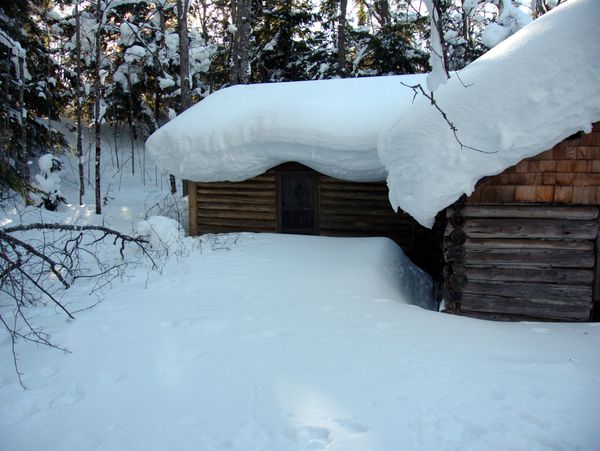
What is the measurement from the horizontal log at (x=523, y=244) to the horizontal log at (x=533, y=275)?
1.00 ft

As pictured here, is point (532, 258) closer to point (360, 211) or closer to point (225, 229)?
point (360, 211)

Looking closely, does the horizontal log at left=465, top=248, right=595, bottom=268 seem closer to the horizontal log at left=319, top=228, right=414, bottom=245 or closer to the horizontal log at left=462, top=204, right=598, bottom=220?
the horizontal log at left=462, top=204, right=598, bottom=220

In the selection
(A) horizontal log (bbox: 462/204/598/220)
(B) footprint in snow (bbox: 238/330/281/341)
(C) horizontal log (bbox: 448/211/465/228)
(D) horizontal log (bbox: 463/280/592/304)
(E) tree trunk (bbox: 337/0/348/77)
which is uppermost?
(E) tree trunk (bbox: 337/0/348/77)

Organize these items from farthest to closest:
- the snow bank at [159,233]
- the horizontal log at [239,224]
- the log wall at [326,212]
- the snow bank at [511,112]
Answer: the horizontal log at [239,224]
the log wall at [326,212]
the snow bank at [159,233]
the snow bank at [511,112]

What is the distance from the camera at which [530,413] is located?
10.5ft

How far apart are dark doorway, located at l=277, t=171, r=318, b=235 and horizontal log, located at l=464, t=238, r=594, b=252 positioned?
4.53 metres

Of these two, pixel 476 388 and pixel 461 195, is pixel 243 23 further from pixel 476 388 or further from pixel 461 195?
pixel 476 388

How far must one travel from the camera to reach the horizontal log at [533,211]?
579cm

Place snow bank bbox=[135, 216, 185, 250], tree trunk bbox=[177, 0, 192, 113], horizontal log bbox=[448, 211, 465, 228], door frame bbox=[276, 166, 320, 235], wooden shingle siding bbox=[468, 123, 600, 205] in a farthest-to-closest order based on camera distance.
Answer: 1. tree trunk bbox=[177, 0, 192, 113]
2. door frame bbox=[276, 166, 320, 235]
3. snow bank bbox=[135, 216, 185, 250]
4. horizontal log bbox=[448, 211, 465, 228]
5. wooden shingle siding bbox=[468, 123, 600, 205]

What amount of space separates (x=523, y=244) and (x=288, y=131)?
16.2 ft

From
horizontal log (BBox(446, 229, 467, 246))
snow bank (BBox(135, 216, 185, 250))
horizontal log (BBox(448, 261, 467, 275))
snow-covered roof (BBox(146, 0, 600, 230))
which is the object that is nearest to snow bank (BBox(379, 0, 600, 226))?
snow-covered roof (BBox(146, 0, 600, 230))

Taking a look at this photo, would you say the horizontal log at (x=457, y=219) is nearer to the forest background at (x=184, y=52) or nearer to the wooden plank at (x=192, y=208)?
the wooden plank at (x=192, y=208)

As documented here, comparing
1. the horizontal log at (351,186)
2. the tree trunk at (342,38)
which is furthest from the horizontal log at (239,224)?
the tree trunk at (342,38)

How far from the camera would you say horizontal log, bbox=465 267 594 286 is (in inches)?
230
